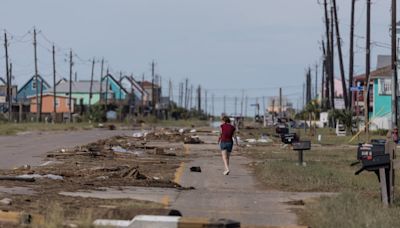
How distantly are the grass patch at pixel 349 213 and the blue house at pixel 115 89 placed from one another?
426ft

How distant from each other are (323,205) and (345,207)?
1.90 ft

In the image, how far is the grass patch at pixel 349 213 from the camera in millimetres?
12309

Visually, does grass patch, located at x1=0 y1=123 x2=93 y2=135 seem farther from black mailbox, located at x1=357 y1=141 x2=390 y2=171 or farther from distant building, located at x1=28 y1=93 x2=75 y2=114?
distant building, located at x1=28 y1=93 x2=75 y2=114

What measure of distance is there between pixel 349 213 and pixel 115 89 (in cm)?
14268

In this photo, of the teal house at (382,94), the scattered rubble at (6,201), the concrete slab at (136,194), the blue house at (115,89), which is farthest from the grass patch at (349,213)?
the blue house at (115,89)

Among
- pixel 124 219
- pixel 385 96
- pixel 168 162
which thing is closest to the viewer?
pixel 124 219

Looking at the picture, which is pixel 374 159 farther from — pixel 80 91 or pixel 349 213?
pixel 80 91

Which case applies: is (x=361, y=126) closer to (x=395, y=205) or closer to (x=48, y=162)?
(x=48, y=162)

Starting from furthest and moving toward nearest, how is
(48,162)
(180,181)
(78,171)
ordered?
1. (48,162)
2. (78,171)
3. (180,181)

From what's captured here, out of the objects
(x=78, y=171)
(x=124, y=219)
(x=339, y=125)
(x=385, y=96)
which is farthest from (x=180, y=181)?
(x=385, y=96)

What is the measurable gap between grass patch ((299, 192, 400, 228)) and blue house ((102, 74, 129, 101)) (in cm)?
12989

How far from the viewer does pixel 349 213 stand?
13266 mm

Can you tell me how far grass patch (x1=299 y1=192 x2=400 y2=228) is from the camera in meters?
12.3

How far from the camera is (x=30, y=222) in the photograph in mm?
11953
